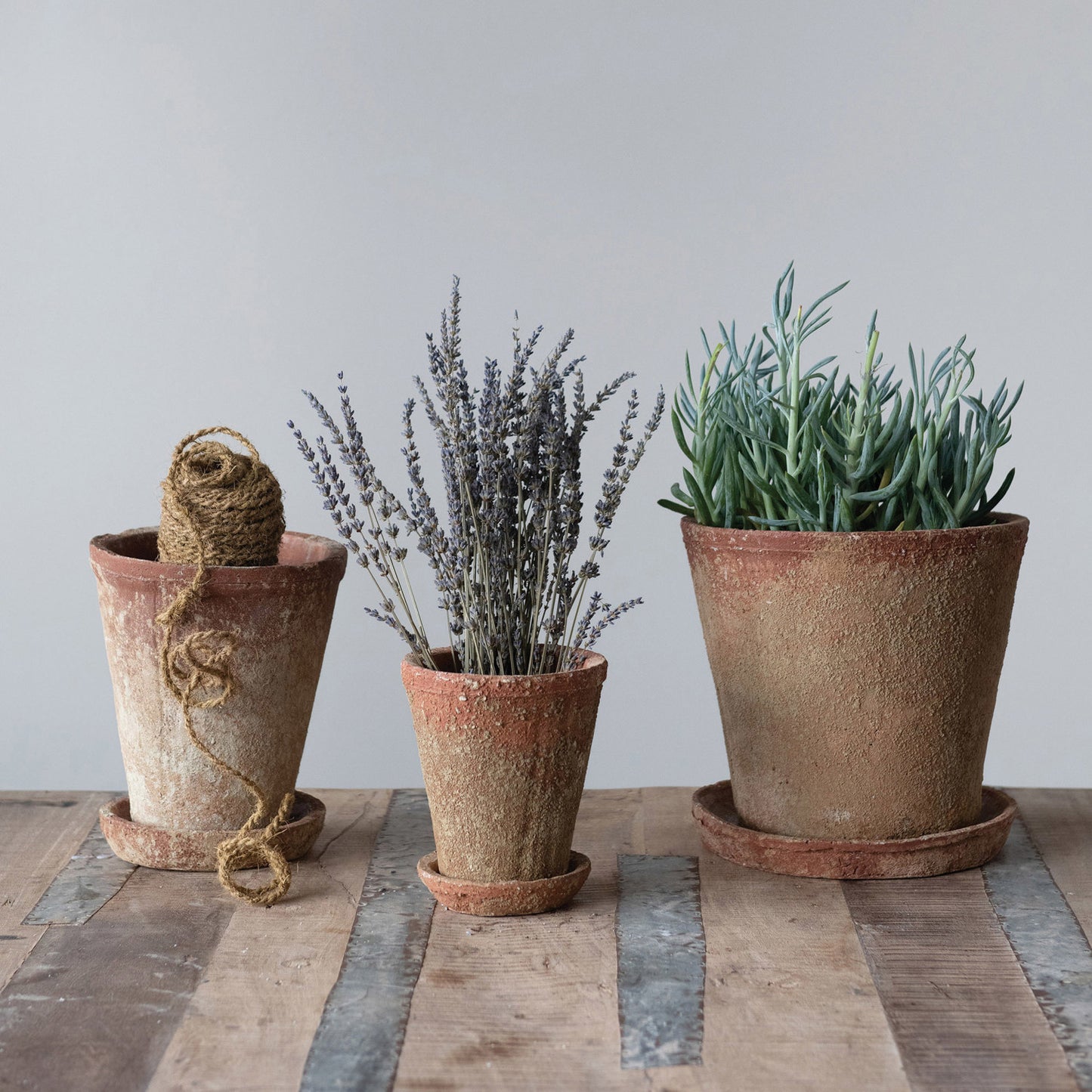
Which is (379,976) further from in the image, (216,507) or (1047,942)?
(1047,942)

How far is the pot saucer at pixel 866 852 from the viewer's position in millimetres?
1408

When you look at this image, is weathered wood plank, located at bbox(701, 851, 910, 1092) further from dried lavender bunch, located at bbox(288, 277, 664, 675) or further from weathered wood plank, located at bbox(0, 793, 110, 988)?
weathered wood plank, located at bbox(0, 793, 110, 988)

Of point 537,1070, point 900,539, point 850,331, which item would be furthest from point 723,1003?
point 850,331

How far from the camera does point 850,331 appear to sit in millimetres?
2391

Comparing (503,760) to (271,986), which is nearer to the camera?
(271,986)

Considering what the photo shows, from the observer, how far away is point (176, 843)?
4.72 ft

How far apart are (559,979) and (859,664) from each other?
1.47 ft

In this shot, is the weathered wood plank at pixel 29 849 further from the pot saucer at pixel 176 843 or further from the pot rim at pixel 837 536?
the pot rim at pixel 837 536

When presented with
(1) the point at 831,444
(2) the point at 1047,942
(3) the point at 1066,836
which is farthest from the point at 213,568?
(3) the point at 1066,836

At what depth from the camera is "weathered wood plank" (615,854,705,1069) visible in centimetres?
107

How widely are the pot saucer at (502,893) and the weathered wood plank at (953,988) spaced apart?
0.29 meters

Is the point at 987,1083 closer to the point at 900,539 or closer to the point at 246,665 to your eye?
the point at 900,539

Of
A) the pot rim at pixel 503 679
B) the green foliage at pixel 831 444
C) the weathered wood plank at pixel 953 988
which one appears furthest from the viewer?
the green foliage at pixel 831 444

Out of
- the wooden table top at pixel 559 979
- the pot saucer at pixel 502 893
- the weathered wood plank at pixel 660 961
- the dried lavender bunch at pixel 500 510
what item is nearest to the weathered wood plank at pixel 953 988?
the wooden table top at pixel 559 979
